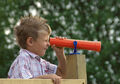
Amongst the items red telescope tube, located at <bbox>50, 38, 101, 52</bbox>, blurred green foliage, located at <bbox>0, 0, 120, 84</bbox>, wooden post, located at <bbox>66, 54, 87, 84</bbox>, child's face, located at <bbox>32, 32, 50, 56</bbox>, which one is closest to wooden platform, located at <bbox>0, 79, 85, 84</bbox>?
wooden post, located at <bbox>66, 54, 87, 84</bbox>

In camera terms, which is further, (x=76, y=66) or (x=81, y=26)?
(x=81, y=26)

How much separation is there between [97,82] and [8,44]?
2642 mm

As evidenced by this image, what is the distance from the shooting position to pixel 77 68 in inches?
146

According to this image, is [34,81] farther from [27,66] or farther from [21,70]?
[27,66]

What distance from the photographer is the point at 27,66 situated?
11.4 feet

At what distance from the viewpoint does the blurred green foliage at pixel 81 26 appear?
955cm

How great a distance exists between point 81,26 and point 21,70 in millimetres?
6587

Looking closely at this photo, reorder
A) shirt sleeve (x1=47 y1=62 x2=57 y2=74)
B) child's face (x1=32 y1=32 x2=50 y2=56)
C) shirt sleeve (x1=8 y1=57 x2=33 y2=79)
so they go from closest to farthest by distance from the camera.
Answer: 1. shirt sleeve (x1=8 y1=57 x2=33 y2=79)
2. child's face (x1=32 y1=32 x2=50 y2=56)
3. shirt sleeve (x1=47 y1=62 x2=57 y2=74)

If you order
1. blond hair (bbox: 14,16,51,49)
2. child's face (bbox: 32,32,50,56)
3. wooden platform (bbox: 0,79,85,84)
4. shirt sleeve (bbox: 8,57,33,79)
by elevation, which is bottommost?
wooden platform (bbox: 0,79,85,84)

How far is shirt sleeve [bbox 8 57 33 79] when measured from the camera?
335 centimetres

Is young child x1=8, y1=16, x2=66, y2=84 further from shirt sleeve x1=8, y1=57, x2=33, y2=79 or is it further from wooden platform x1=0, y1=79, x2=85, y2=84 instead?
wooden platform x1=0, y1=79, x2=85, y2=84

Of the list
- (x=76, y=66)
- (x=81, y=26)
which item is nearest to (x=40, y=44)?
(x=76, y=66)

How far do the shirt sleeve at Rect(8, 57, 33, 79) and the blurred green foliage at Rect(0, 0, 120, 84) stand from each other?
19.5 ft

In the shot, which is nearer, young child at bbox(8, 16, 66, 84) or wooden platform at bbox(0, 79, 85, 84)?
wooden platform at bbox(0, 79, 85, 84)
